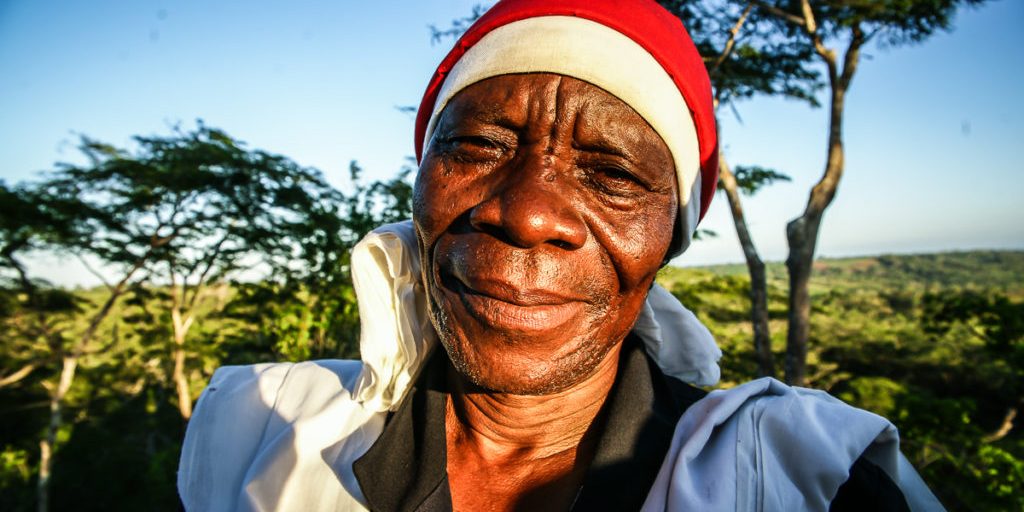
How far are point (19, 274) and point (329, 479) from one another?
12.1m

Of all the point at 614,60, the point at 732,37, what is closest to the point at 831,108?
the point at 732,37

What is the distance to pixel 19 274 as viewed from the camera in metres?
9.72

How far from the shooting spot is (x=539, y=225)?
120cm

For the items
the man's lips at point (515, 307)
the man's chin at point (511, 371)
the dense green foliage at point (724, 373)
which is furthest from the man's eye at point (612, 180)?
the dense green foliage at point (724, 373)

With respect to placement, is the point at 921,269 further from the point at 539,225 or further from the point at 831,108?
the point at 539,225

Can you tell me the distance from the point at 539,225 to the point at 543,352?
326 millimetres

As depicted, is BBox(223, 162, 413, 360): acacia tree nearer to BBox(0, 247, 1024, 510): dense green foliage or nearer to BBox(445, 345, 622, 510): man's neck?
BBox(0, 247, 1024, 510): dense green foliage

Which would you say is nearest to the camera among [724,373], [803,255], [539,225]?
[539,225]

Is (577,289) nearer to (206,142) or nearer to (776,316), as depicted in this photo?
(206,142)

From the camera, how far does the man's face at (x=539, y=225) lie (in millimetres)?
1238

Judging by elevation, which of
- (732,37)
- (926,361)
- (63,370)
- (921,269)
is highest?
(732,37)

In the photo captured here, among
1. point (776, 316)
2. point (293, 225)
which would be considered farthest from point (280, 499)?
point (776, 316)

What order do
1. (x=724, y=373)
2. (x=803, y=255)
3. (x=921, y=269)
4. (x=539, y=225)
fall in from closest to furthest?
(x=539, y=225) < (x=803, y=255) < (x=724, y=373) < (x=921, y=269)

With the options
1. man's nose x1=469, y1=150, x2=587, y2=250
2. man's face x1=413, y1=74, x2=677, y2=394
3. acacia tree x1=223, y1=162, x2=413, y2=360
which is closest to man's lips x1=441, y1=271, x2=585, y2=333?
Answer: man's face x1=413, y1=74, x2=677, y2=394
